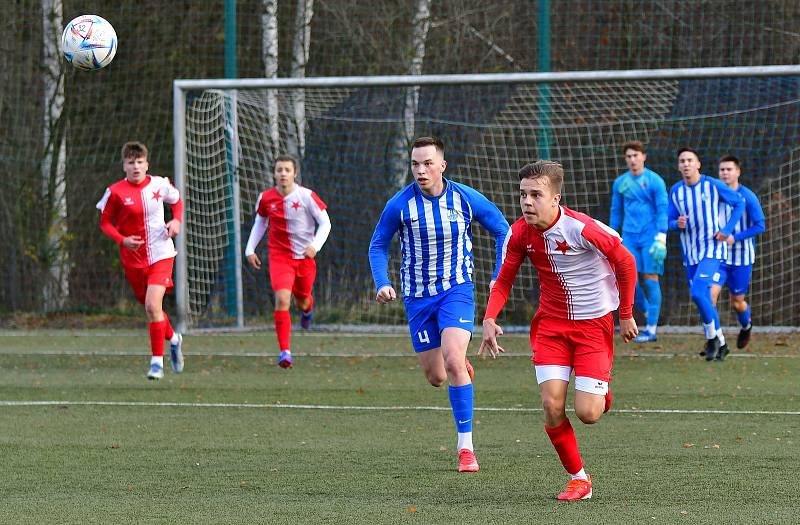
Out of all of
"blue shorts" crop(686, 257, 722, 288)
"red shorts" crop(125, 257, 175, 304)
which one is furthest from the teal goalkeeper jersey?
"red shorts" crop(125, 257, 175, 304)

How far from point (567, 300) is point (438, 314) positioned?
1299 millimetres

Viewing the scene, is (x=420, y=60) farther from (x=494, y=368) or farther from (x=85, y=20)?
(x=85, y=20)

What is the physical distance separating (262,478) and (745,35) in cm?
1269

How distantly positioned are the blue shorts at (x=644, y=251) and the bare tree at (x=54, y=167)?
362 inches

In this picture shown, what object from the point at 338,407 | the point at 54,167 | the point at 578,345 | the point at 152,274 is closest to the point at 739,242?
the point at 338,407

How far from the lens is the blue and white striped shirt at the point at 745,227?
12.5 meters

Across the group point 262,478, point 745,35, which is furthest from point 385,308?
point 262,478

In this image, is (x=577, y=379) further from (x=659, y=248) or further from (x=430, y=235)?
(x=659, y=248)

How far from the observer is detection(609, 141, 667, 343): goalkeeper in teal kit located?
13.6 meters

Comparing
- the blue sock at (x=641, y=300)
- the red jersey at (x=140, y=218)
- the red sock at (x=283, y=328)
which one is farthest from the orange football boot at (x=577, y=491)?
the blue sock at (x=641, y=300)

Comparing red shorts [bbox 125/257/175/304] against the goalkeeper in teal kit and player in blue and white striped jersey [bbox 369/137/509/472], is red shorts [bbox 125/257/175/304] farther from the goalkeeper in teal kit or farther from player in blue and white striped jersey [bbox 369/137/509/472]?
the goalkeeper in teal kit

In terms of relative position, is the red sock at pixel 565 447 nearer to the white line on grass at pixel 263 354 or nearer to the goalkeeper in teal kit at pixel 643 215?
the white line on grass at pixel 263 354

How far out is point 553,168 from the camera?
19.8ft

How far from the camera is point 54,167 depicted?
19.5 m
